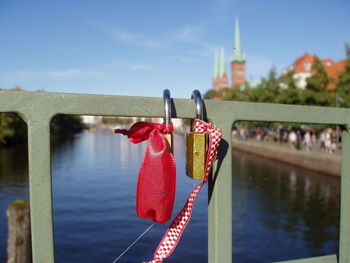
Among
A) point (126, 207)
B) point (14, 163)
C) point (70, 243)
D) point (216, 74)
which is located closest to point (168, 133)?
point (70, 243)

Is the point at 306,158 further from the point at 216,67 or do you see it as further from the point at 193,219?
the point at 216,67

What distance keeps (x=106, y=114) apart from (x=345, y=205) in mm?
1302

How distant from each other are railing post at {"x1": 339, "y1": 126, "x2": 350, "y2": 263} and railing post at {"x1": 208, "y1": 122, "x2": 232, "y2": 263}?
70 cm

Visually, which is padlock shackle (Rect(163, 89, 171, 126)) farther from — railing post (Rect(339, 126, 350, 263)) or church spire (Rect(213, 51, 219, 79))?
church spire (Rect(213, 51, 219, 79))

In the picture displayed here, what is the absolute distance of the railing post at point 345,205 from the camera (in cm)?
169

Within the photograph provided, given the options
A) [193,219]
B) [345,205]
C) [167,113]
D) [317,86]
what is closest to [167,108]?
[167,113]

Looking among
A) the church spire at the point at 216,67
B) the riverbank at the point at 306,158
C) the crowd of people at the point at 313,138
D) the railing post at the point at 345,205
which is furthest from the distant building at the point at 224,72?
the railing post at the point at 345,205

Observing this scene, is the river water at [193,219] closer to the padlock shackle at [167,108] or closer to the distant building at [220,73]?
the padlock shackle at [167,108]

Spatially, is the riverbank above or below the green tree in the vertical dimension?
below

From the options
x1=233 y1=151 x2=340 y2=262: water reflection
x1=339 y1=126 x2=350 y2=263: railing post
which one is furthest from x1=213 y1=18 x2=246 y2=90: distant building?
x1=339 y1=126 x2=350 y2=263: railing post

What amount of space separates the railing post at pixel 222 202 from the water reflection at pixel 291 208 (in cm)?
456

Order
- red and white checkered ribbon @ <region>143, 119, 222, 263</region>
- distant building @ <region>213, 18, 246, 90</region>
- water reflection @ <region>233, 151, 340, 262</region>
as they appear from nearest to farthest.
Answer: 1. red and white checkered ribbon @ <region>143, 119, 222, 263</region>
2. water reflection @ <region>233, 151, 340, 262</region>
3. distant building @ <region>213, 18, 246, 90</region>

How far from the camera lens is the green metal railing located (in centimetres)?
112

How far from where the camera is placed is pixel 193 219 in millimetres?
11492
